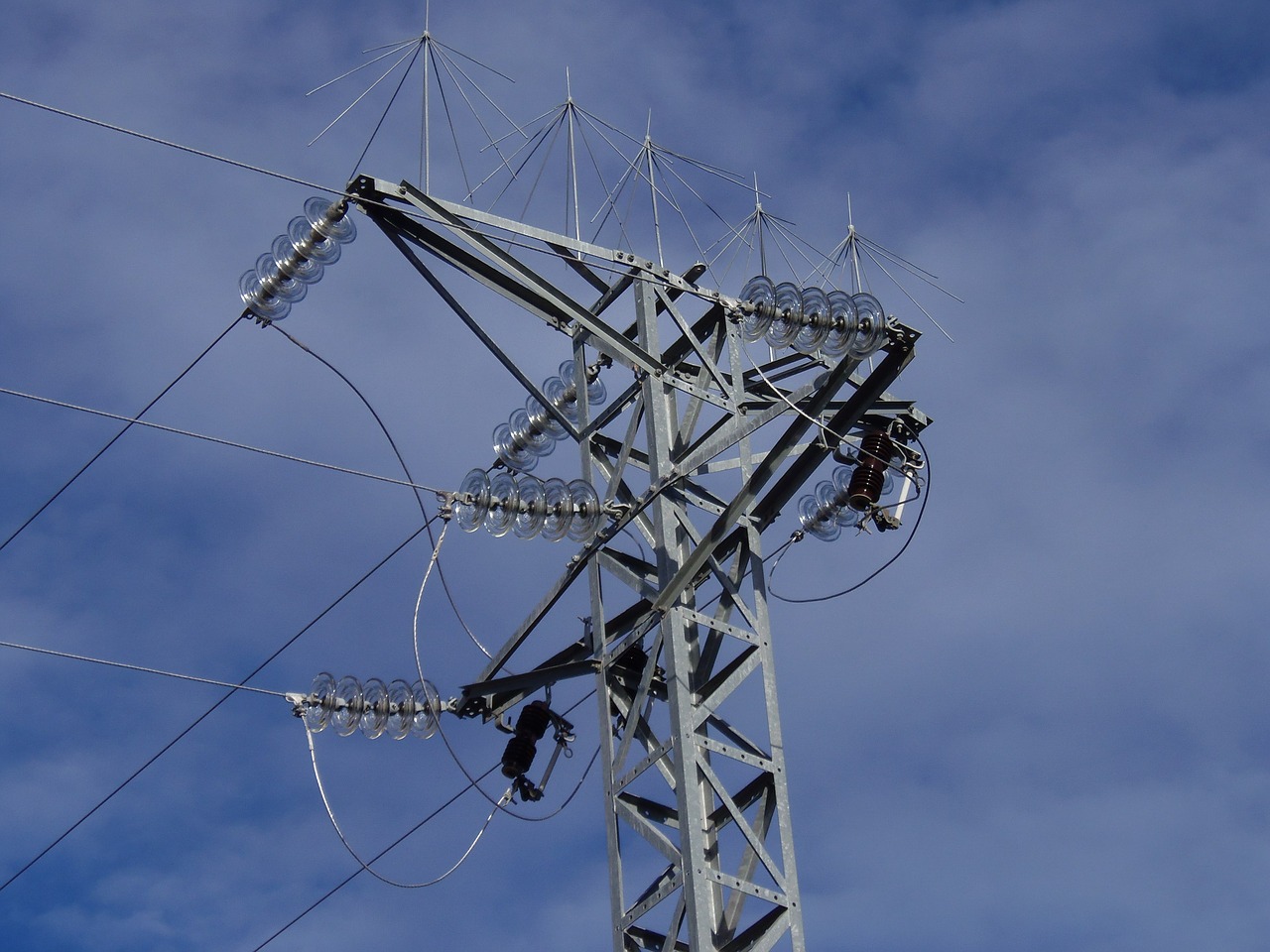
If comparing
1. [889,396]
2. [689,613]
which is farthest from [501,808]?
[889,396]

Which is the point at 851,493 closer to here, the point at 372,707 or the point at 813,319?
the point at 813,319

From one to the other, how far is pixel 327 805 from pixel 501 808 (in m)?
1.34

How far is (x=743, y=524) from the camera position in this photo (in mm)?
12547

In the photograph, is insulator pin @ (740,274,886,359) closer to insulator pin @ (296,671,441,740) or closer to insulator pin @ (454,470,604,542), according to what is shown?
insulator pin @ (454,470,604,542)

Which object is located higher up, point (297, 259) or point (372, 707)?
point (297, 259)

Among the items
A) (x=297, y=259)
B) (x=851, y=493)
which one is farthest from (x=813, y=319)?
(x=297, y=259)

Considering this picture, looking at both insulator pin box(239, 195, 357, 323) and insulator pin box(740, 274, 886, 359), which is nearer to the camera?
insulator pin box(740, 274, 886, 359)

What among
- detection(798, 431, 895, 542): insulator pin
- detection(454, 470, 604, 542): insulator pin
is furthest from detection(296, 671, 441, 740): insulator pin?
detection(798, 431, 895, 542): insulator pin

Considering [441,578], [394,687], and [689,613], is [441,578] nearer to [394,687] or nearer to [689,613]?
[394,687]

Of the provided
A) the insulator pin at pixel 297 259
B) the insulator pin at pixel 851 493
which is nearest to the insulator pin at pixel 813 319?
the insulator pin at pixel 851 493

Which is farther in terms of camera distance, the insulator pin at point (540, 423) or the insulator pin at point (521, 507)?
the insulator pin at point (540, 423)

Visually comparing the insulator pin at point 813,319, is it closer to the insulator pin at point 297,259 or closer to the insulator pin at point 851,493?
the insulator pin at point 851,493

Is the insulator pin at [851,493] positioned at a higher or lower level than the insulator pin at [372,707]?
higher

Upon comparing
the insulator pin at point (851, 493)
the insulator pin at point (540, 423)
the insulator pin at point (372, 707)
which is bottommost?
the insulator pin at point (372, 707)
